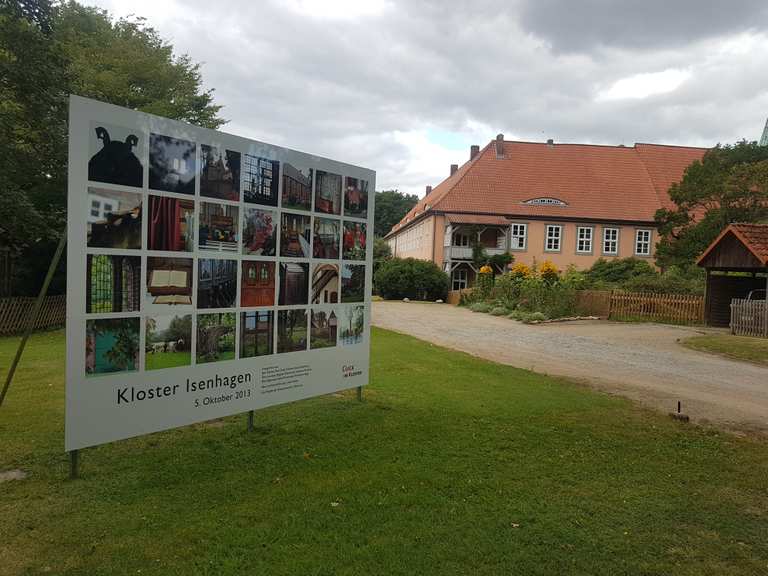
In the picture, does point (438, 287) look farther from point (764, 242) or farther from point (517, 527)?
point (517, 527)

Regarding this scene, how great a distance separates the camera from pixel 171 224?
4.78 metres

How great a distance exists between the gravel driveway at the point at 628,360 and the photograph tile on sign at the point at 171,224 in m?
6.85

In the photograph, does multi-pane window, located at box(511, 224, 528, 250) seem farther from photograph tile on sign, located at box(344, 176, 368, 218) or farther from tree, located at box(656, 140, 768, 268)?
photograph tile on sign, located at box(344, 176, 368, 218)

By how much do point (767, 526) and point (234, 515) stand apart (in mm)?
3964

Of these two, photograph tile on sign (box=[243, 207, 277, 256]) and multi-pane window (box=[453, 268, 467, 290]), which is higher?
photograph tile on sign (box=[243, 207, 277, 256])

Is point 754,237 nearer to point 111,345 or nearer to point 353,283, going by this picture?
point 353,283

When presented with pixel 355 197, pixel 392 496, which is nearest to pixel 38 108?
pixel 355 197

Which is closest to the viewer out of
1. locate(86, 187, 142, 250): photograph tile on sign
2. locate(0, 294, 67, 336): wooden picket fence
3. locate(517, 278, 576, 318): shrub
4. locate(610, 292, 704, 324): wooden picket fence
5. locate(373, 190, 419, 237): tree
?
locate(86, 187, 142, 250): photograph tile on sign

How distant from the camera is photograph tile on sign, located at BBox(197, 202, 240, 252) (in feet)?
16.6

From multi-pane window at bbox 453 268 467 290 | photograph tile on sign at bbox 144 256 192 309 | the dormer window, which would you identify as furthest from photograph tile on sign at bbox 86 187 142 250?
the dormer window

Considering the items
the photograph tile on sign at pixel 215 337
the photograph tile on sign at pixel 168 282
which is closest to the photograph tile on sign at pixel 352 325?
the photograph tile on sign at pixel 215 337

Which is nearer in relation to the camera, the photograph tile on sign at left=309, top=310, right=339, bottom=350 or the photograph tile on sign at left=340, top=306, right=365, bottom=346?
the photograph tile on sign at left=309, top=310, right=339, bottom=350

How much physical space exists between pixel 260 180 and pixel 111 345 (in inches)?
Answer: 84.0

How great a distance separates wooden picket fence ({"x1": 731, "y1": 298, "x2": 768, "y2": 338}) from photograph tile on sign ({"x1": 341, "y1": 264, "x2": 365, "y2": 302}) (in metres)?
16.2
